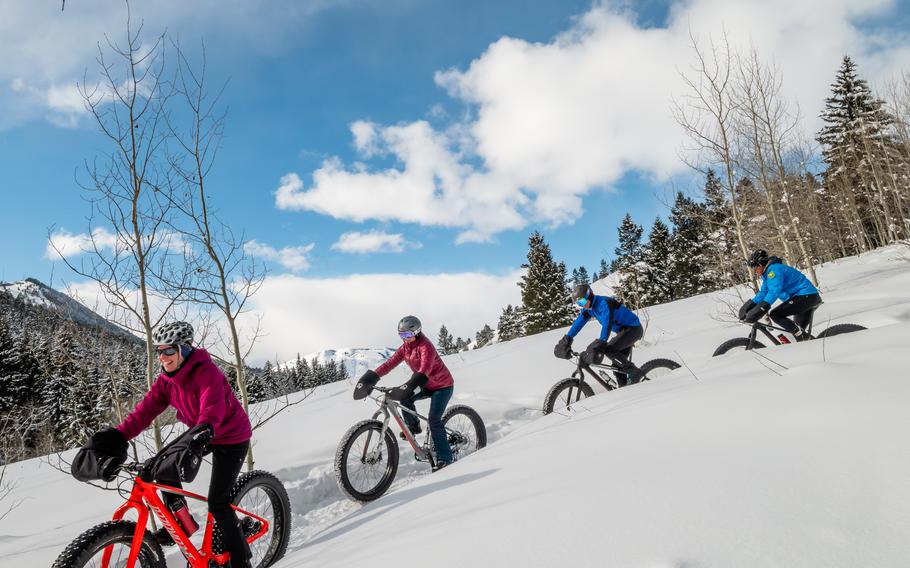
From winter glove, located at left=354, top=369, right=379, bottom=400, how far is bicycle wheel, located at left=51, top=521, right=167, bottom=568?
2696mm

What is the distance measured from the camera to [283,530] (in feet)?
13.9

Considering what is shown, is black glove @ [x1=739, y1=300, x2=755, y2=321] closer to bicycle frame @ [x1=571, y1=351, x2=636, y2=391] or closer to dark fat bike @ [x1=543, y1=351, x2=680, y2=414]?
dark fat bike @ [x1=543, y1=351, x2=680, y2=414]

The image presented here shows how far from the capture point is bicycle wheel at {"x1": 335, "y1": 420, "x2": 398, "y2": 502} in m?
5.37

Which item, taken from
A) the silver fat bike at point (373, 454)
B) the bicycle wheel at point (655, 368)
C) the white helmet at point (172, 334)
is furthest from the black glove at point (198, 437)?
the bicycle wheel at point (655, 368)

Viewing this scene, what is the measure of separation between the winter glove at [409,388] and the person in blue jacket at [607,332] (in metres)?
2.22

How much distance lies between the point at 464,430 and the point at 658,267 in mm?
36090

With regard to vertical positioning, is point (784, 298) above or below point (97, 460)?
below

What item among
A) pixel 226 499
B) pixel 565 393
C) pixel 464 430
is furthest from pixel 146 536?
pixel 565 393

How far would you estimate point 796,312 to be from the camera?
6766 millimetres

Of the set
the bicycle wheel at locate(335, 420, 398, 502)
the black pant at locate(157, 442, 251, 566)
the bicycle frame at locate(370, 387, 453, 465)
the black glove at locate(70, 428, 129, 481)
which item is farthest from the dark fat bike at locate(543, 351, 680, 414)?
the black glove at locate(70, 428, 129, 481)

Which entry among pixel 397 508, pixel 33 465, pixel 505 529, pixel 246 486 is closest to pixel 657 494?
pixel 505 529

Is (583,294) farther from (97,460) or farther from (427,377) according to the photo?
(97,460)

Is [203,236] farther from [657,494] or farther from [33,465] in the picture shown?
[33,465]

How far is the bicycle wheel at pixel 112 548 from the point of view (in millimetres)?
2820
